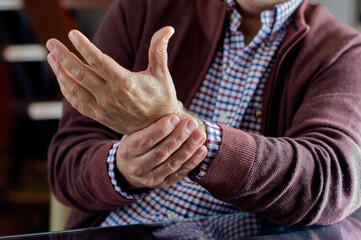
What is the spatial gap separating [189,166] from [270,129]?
31cm

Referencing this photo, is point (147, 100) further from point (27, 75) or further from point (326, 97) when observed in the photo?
point (27, 75)

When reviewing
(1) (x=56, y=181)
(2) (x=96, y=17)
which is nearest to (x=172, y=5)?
(1) (x=56, y=181)

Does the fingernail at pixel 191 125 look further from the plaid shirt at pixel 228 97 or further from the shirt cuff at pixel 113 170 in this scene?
the plaid shirt at pixel 228 97

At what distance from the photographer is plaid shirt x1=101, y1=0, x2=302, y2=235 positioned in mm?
1023

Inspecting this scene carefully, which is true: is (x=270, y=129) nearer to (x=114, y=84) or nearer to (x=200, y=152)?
(x=200, y=152)

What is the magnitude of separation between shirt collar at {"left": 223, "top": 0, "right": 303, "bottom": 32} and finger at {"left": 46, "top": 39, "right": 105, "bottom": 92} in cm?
47

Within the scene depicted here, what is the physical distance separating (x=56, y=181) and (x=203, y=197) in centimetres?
29

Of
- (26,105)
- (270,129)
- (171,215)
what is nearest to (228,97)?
(270,129)

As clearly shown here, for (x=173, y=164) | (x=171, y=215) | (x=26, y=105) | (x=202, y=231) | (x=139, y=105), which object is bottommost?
(x=26, y=105)

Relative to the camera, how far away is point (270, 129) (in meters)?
1.06

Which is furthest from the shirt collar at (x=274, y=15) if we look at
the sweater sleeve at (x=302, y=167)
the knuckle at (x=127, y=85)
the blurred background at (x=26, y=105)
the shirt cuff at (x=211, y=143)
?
the blurred background at (x=26, y=105)

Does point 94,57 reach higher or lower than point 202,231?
higher

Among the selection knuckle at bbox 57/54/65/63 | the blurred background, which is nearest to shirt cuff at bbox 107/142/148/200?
knuckle at bbox 57/54/65/63

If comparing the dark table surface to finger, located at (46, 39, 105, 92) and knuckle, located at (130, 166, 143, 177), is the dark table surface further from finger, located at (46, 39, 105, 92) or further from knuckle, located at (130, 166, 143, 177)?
finger, located at (46, 39, 105, 92)
